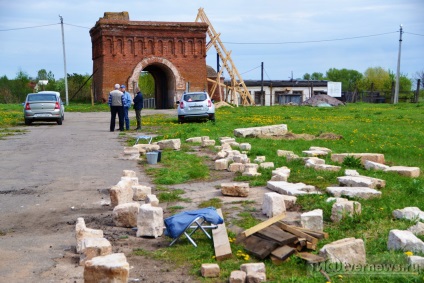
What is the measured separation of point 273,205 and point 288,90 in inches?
2770

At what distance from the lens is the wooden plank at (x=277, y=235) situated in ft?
18.5

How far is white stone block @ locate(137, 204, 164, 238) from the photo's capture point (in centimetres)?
664

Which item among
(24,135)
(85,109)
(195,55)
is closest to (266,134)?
(24,135)

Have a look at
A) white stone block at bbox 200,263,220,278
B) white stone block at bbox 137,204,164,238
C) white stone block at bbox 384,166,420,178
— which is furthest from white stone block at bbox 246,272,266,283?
white stone block at bbox 384,166,420,178

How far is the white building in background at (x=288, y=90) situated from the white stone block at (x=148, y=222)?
226 feet

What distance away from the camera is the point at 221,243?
5902mm

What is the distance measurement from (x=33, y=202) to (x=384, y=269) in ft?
19.4

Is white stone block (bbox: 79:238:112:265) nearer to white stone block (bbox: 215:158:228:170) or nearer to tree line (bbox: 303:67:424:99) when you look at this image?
white stone block (bbox: 215:158:228:170)

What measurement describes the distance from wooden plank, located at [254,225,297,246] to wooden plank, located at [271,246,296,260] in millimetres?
68

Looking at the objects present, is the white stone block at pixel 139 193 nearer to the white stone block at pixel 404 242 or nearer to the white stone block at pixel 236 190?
the white stone block at pixel 236 190

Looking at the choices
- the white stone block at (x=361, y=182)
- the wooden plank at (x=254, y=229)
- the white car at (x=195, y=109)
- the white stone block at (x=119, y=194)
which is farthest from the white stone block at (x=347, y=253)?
the white car at (x=195, y=109)

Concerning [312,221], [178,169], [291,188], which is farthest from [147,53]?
[312,221]

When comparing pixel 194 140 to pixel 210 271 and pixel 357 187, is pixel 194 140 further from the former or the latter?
pixel 210 271

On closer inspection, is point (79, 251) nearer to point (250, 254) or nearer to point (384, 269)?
point (250, 254)
